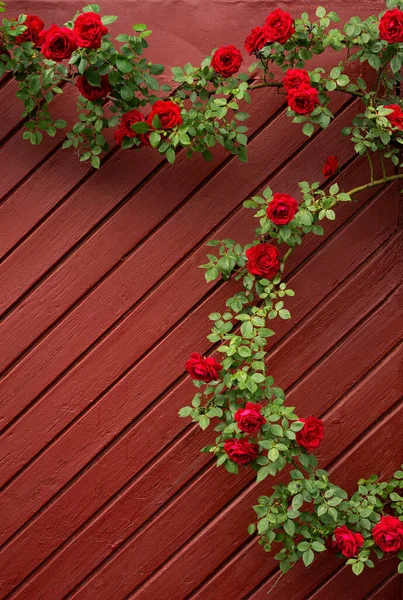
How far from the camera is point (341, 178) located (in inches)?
95.3

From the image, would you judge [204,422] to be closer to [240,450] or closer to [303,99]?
[240,450]

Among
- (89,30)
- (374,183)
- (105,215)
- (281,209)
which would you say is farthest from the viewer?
(105,215)

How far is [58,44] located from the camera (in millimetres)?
2141

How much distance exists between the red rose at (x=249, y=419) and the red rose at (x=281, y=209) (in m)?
0.60

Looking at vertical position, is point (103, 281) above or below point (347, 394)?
above

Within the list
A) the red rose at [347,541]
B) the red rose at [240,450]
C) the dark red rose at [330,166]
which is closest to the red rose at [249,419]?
the red rose at [240,450]

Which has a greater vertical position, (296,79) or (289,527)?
(296,79)

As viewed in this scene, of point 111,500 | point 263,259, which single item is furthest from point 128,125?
point 111,500

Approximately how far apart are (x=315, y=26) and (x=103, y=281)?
3.60ft

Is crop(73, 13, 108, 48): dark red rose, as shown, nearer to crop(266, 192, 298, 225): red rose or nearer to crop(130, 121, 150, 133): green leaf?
crop(130, 121, 150, 133): green leaf

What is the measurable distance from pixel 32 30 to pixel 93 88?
27 centimetres

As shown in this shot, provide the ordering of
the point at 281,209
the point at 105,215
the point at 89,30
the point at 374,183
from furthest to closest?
the point at 105,215 < the point at 374,183 < the point at 281,209 < the point at 89,30

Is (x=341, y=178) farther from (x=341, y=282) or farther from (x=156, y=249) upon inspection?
(x=156, y=249)

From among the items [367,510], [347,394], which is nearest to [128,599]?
[367,510]
